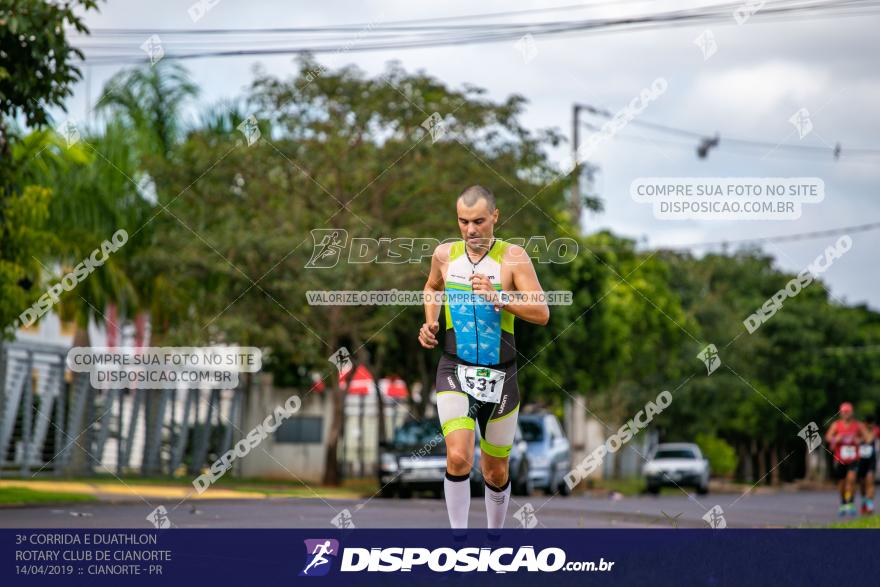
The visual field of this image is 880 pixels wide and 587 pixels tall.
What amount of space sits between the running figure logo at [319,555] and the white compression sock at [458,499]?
777mm

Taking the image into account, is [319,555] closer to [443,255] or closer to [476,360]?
[476,360]

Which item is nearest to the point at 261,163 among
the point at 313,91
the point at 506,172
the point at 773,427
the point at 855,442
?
the point at 313,91

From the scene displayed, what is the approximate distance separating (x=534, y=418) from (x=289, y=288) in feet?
21.1

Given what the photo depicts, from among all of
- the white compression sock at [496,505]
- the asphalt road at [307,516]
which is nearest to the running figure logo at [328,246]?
the asphalt road at [307,516]

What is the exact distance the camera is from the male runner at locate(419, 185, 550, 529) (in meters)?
8.63

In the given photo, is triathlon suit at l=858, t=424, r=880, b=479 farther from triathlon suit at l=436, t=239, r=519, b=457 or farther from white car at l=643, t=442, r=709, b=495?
white car at l=643, t=442, r=709, b=495

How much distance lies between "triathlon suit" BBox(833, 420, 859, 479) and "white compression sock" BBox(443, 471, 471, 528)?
13.9 meters

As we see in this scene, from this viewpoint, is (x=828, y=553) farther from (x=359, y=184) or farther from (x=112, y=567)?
(x=359, y=184)

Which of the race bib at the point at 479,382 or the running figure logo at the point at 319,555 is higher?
the race bib at the point at 479,382

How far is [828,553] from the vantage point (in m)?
9.24

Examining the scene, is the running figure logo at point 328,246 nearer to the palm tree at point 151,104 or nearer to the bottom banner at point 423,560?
the palm tree at point 151,104

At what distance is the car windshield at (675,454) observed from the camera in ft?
131

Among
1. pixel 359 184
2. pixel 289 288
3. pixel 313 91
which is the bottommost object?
pixel 289 288

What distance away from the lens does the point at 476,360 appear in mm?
8773
